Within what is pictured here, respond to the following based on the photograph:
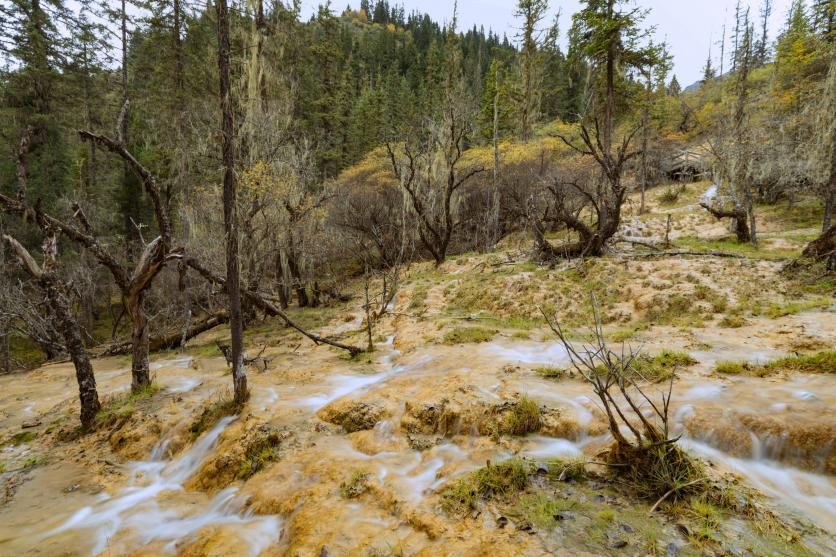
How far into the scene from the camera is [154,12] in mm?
15328

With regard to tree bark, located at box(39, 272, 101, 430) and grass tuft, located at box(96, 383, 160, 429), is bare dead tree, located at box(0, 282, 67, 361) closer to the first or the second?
tree bark, located at box(39, 272, 101, 430)

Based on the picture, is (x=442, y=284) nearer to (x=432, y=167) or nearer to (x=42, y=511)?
(x=432, y=167)

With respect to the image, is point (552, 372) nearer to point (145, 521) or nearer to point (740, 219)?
point (145, 521)

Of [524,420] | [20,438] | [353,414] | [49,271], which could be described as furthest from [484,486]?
[20,438]

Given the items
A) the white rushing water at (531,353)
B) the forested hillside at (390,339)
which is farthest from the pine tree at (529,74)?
the white rushing water at (531,353)

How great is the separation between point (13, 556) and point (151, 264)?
4.52m

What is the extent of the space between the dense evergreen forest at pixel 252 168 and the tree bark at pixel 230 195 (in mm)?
37

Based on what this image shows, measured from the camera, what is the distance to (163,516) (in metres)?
4.41

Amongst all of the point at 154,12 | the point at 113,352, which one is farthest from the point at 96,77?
the point at 113,352

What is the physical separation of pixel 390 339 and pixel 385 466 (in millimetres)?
5667

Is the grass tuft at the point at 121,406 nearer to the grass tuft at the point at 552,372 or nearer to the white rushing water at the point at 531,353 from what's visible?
the white rushing water at the point at 531,353

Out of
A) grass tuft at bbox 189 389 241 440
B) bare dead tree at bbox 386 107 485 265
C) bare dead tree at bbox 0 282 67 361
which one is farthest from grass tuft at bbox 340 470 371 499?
bare dead tree at bbox 386 107 485 265

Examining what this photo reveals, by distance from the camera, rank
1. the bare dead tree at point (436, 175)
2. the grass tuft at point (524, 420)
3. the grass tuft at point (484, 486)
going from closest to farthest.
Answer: the grass tuft at point (484, 486), the grass tuft at point (524, 420), the bare dead tree at point (436, 175)

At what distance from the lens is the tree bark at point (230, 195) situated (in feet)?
17.7
